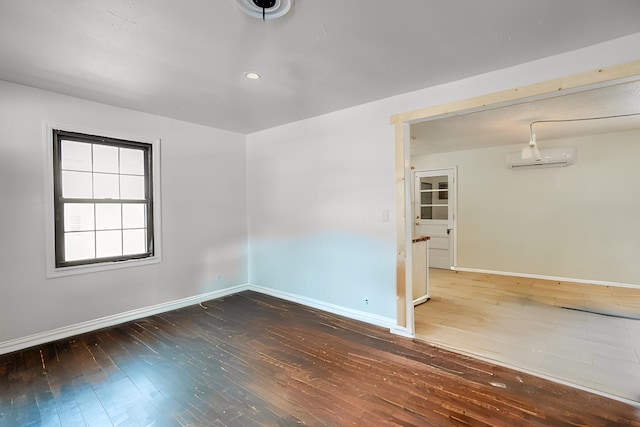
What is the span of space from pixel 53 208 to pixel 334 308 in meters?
3.34

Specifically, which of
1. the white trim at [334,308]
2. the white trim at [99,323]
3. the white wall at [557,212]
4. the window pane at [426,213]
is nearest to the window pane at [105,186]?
the white trim at [99,323]

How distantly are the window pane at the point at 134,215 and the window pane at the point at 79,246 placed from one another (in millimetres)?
391

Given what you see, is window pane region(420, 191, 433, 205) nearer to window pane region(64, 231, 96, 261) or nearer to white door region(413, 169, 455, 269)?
white door region(413, 169, 455, 269)

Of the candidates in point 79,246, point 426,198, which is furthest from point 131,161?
point 426,198

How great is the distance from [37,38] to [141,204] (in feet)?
7.00

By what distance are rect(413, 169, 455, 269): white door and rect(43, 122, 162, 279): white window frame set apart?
17.7ft

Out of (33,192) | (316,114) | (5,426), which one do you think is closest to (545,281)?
(316,114)

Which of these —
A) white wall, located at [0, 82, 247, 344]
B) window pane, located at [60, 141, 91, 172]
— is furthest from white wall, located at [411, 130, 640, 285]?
window pane, located at [60, 141, 91, 172]

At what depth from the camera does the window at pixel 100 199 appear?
321cm

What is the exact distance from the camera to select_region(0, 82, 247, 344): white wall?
2.87 meters

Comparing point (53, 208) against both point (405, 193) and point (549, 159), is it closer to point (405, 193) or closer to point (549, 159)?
point (405, 193)

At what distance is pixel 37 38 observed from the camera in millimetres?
2076

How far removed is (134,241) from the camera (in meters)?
3.84

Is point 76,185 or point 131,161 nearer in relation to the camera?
point 76,185
